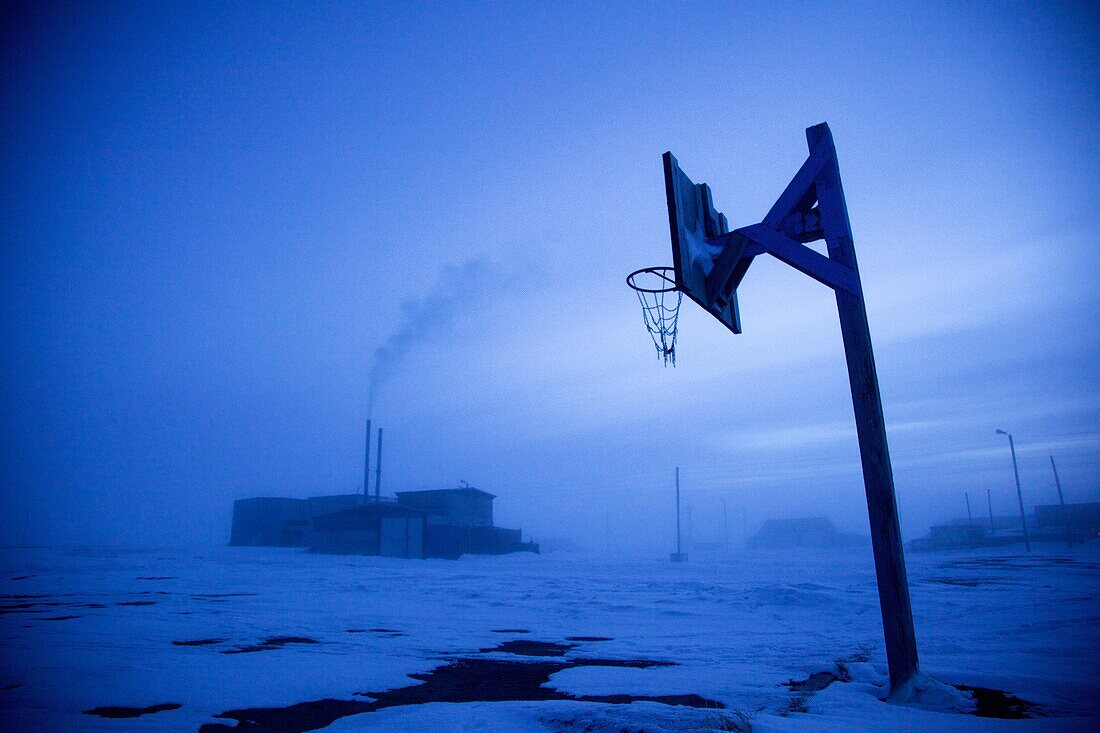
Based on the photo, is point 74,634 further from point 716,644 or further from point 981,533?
point 981,533

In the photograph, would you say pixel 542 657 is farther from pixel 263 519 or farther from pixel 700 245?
pixel 263 519

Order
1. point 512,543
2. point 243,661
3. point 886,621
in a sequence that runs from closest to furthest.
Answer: point 886,621, point 243,661, point 512,543

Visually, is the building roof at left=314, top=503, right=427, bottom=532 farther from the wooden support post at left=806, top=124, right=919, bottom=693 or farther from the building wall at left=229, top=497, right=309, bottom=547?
the wooden support post at left=806, top=124, right=919, bottom=693

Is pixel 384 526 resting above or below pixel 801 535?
above

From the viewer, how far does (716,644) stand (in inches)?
321

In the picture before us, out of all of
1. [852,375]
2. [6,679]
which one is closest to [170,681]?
[6,679]

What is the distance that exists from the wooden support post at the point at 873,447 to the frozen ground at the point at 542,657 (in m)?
0.57

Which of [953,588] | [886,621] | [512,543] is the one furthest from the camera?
[512,543]

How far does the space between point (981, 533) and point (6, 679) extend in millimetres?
65096

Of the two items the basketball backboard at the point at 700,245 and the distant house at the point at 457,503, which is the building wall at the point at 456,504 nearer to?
the distant house at the point at 457,503

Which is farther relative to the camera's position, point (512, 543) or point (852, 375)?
point (512, 543)

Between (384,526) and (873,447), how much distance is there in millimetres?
39427

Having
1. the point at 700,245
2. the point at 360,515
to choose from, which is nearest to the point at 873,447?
the point at 700,245

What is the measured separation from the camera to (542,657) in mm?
7602
